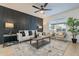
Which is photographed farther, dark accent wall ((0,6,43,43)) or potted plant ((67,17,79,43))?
dark accent wall ((0,6,43,43))

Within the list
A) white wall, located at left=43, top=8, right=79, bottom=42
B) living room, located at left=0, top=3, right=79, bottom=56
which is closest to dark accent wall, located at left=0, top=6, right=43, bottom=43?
living room, located at left=0, top=3, right=79, bottom=56

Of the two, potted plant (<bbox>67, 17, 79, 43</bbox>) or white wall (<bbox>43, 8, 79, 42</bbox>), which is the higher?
white wall (<bbox>43, 8, 79, 42</bbox>)

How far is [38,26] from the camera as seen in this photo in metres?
2.46

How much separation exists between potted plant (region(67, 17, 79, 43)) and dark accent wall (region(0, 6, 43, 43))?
2.98 ft

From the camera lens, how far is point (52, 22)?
2.22 m

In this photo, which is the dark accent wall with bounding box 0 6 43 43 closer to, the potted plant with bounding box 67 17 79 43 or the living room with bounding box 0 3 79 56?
the living room with bounding box 0 3 79 56

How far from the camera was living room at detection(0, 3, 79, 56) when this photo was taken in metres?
2.01

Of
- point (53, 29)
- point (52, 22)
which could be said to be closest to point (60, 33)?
point (53, 29)

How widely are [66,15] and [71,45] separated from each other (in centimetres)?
93

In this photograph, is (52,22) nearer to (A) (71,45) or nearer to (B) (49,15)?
(B) (49,15)

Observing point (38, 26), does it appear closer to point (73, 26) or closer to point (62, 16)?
point (62, 16)

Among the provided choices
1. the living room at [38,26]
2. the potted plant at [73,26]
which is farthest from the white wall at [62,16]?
the potted plant at [73,26]

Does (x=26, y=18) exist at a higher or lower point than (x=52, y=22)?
higher

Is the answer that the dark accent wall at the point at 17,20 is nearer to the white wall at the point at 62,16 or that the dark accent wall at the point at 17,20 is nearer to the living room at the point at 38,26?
the living room at the point at 38,26
